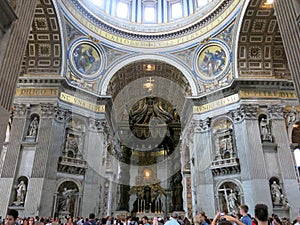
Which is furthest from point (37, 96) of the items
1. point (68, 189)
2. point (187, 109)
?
point (187, 109)

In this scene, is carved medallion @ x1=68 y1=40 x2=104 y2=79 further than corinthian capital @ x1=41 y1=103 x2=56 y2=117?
Yes

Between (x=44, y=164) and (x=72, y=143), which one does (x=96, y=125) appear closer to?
(x=72, y=143)

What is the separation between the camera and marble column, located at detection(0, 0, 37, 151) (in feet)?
20.8

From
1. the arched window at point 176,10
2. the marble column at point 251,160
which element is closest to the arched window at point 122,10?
the arched window at point 176,10

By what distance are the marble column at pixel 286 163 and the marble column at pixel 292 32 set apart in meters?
8.63

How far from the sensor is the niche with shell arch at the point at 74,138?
49.5ft

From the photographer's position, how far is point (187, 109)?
1956 centimetres

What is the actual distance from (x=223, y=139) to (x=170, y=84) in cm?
816

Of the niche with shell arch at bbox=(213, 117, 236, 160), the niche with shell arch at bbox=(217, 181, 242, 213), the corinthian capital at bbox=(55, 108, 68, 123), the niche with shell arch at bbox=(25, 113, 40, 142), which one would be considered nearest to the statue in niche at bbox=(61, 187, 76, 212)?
the niche with shell arch at bbox=(25, 113, 40, 142)

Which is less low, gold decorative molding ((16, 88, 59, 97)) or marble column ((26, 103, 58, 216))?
gold decorative molding ((16, 88, 59, 97))

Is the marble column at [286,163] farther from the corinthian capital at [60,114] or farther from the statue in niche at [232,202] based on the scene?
the corinthian capital at [60,114]

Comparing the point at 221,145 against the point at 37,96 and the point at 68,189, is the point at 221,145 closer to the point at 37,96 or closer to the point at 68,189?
the point at 68,189

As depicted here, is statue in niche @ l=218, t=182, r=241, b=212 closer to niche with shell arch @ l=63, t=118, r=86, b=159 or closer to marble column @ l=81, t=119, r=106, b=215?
marble column @ l=81, t=119, r=106, b=215

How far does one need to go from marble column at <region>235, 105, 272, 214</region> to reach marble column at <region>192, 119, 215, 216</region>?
2090 mm
